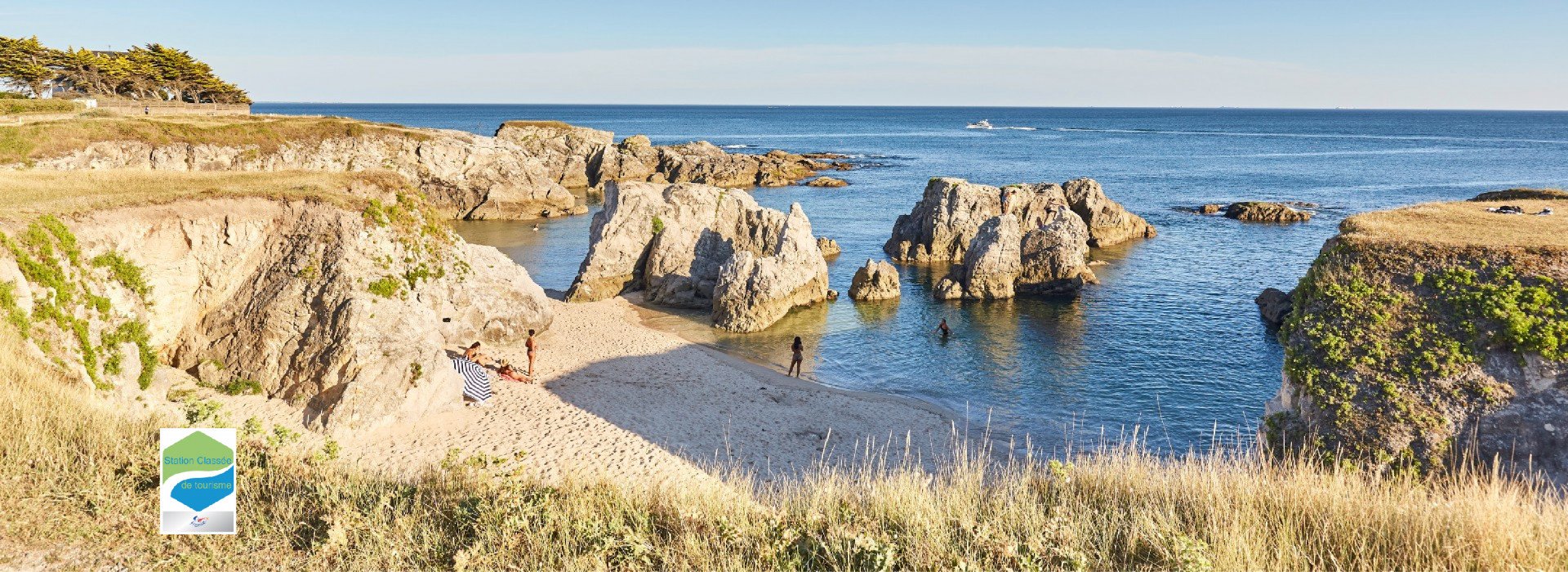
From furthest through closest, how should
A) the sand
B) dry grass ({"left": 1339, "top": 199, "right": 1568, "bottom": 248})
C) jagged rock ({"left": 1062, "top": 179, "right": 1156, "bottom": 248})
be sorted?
jagged rock ({"left": 1062, "top": 179, "right": 1156, "bottom": 248}) < the sand < dry grass ({"left": 1339, "top": 199, "right": 1568, "bottom": 248})

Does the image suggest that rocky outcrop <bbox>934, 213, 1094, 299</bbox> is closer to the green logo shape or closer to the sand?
the sand

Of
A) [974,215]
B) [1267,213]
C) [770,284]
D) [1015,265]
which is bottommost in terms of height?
[770,284]

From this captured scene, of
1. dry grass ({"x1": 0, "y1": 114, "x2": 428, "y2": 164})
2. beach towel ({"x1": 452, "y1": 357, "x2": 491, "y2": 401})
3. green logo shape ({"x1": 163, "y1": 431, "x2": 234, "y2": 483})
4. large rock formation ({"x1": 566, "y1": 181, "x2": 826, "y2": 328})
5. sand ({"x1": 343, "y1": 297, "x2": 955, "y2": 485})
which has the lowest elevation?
sand ({"x1": 343, "y1": 297, "x2": 955, "y2": 485})

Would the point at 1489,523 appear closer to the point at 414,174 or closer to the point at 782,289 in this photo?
the point at 782,289

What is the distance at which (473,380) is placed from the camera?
22.5 m

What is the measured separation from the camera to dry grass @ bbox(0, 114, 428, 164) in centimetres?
4300

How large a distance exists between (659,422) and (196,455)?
14880 mm

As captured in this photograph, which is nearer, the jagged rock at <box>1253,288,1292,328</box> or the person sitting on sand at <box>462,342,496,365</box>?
the person sitting on sand at <box>462,342,496,365</box>

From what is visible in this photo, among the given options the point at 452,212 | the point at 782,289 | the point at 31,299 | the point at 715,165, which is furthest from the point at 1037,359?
the point at 715,165

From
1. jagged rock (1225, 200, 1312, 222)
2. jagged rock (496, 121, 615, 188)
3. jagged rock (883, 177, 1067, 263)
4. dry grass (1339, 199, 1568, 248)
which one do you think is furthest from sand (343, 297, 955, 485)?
jagged rock (496, 121, 615, 188)

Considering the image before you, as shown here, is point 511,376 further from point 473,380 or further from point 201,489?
point 201,489

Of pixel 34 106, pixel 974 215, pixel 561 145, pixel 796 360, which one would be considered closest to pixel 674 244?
pixel 796 360

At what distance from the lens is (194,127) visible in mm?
51906

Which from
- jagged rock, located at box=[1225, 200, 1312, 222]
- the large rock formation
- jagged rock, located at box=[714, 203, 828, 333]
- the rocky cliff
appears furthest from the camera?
jagged rock, located at box=[1225, 200, 1312, 222]
